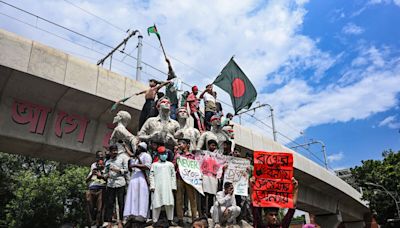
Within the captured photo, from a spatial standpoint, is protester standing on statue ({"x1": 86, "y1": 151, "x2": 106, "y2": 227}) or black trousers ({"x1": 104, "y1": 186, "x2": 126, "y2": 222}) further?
protester standing on statue ({"x1": 86, "y1": 151, "x2": 106, "y2": 227})

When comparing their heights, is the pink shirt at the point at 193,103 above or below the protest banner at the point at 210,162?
above

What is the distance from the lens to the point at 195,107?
9.34m

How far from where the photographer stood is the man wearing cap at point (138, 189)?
→ 20.0ft

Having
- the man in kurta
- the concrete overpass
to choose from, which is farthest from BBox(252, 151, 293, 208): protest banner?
the concrete overpass

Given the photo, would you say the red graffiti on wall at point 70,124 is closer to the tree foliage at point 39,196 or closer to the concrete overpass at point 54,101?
the concrete overpass at point 54,101

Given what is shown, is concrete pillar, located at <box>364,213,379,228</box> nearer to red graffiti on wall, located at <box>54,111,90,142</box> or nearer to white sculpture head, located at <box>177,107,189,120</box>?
white sculpture head, located at <box>177,107,189,120</box>

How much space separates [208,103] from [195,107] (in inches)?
20.9

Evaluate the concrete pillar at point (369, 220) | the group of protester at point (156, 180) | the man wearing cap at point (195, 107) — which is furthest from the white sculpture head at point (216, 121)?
the concrete pillar at point (369, 220)

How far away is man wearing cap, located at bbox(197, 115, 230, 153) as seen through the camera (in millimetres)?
7980

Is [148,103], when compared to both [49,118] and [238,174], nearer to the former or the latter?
[238,174]

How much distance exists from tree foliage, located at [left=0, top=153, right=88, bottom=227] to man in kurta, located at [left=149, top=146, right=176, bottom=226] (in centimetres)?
1497

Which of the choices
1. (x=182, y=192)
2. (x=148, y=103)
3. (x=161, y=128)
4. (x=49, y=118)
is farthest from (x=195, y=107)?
(x=49, y=118)

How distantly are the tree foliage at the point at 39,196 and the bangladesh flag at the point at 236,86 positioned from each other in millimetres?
11941

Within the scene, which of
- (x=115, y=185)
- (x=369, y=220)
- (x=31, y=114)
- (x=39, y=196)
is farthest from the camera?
(x=369, y=220)
